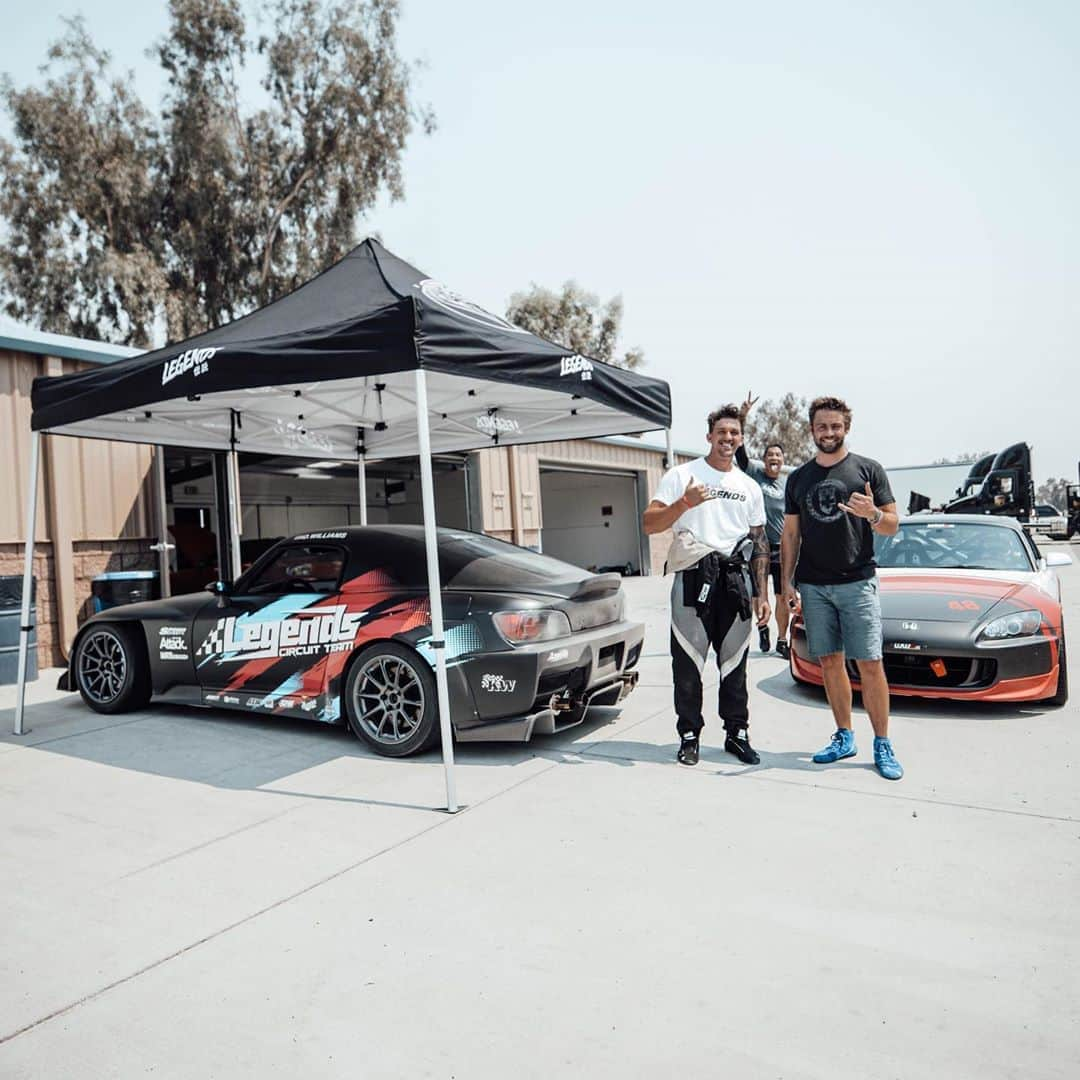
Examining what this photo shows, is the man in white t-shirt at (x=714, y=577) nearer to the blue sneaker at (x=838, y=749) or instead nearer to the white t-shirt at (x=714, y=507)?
the white t-shirt at (x=714, y=507)

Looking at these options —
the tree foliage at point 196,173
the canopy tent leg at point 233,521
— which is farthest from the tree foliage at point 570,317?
the canopy tent leg at point 233,521

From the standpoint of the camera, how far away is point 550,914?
279 cm

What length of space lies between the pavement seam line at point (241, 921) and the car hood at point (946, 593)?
2744 millimetres

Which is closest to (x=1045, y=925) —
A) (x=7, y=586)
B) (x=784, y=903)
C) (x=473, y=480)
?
(x=784, y=903)

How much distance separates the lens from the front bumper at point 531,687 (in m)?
4.38

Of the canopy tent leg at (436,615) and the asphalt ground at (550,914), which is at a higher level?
the canopy tent leg at (436,615)

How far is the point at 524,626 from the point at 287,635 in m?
1.52

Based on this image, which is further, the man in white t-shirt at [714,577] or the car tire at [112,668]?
the car tire at [112,668]

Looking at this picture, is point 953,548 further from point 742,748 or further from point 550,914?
point 550,914

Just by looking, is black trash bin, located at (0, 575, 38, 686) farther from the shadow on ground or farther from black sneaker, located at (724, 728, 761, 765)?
the shadow on ground

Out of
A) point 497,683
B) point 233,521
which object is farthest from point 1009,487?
point 497,683

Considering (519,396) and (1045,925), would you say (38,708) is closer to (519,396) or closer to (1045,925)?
(519,396)

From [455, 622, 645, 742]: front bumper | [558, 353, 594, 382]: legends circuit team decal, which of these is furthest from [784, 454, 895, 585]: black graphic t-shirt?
[558, 353, 594, 382]: legends circuit team decal

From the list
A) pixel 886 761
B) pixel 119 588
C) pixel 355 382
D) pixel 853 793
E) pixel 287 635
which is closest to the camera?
pixel 853 793
